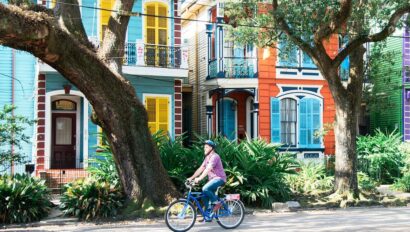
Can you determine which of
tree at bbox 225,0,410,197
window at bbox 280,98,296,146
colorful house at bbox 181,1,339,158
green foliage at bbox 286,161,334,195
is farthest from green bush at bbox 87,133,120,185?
window at bbox 280,98,296,146

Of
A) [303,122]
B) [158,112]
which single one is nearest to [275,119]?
[303,122]

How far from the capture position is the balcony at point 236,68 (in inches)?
882

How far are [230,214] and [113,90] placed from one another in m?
4.09

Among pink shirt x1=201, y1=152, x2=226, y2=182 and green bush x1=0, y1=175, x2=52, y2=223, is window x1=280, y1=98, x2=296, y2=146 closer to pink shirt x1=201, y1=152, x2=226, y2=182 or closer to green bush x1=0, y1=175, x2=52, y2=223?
pink shirt x1=201, y1=152, x2=226, y2=182

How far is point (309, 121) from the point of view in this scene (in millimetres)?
23562

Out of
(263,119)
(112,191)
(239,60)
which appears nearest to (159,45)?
(239,60)

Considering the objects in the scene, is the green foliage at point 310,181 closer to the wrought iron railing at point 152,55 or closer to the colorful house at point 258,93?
the colorful house at point 258,93

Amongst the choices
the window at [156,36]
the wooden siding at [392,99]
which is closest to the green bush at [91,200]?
the window at [156,36]

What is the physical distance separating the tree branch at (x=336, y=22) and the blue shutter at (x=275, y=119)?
8165 millimetres

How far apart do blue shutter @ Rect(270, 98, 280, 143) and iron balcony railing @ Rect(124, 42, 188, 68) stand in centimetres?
468

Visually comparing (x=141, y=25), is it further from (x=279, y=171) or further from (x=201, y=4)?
(x=279, y=171)

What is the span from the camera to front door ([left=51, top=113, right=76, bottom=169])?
67.8 feet

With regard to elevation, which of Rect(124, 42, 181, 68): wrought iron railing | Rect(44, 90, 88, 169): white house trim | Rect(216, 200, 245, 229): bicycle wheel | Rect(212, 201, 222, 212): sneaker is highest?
Rect(124, 42, 181, 68): wrought iron railing

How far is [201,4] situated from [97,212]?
1368 cm
